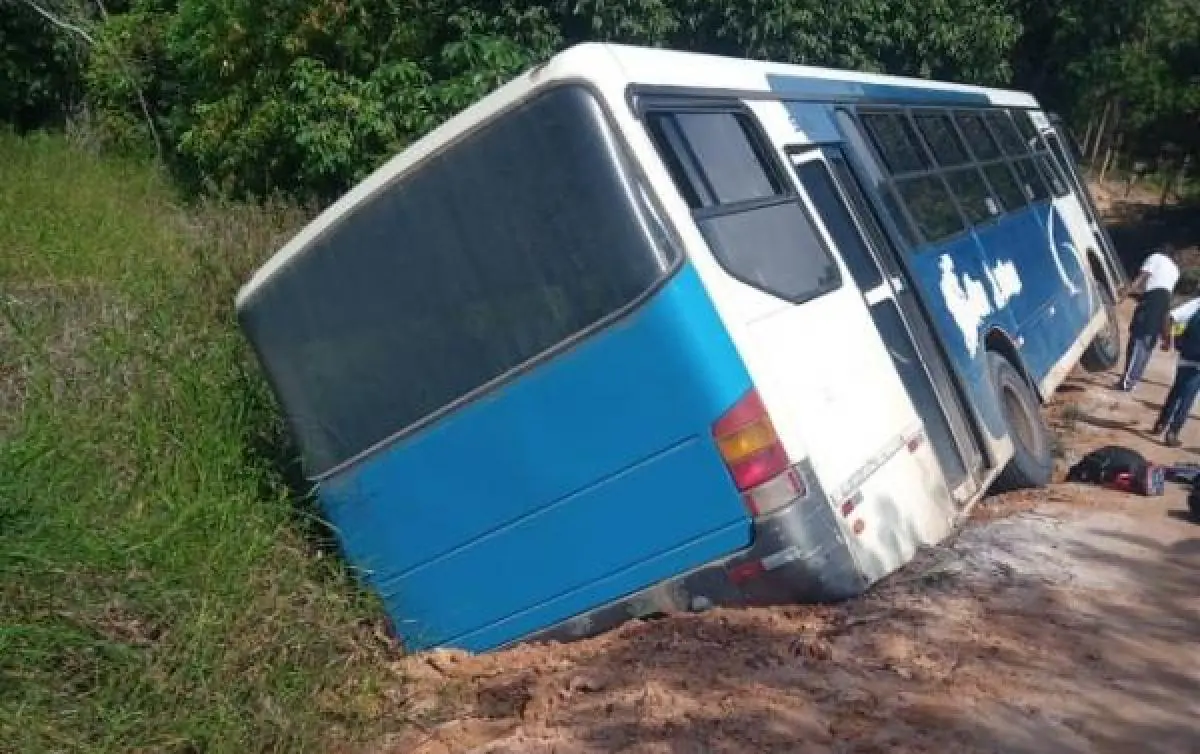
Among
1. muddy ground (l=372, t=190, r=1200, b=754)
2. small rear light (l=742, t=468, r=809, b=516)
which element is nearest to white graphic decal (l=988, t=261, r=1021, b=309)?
muddy ground (l=372, t=190, r=1200, b=754)

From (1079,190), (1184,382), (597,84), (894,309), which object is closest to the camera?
(597,84)

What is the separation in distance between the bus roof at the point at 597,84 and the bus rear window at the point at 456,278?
0.05m

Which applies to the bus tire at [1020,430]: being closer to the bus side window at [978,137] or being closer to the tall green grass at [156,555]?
the bus side window at [978,137]

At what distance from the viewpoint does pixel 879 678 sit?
4.36m

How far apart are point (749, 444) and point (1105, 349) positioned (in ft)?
30.9

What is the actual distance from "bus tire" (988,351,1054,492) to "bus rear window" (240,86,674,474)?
3117mm

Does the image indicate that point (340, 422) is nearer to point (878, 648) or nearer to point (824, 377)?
point (824, 377)

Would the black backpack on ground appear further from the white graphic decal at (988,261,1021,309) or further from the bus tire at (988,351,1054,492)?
the white graphic decal at (988,261,1021,309)

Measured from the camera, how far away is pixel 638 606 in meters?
4.75

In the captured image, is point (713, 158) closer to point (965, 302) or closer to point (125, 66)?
point (965, 302)

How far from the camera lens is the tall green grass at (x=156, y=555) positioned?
400cm

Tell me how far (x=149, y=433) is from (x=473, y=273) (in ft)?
5.56

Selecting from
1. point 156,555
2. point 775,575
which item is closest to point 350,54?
point 156,555

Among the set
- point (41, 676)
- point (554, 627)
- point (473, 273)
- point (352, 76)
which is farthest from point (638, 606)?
point (352, 76)
